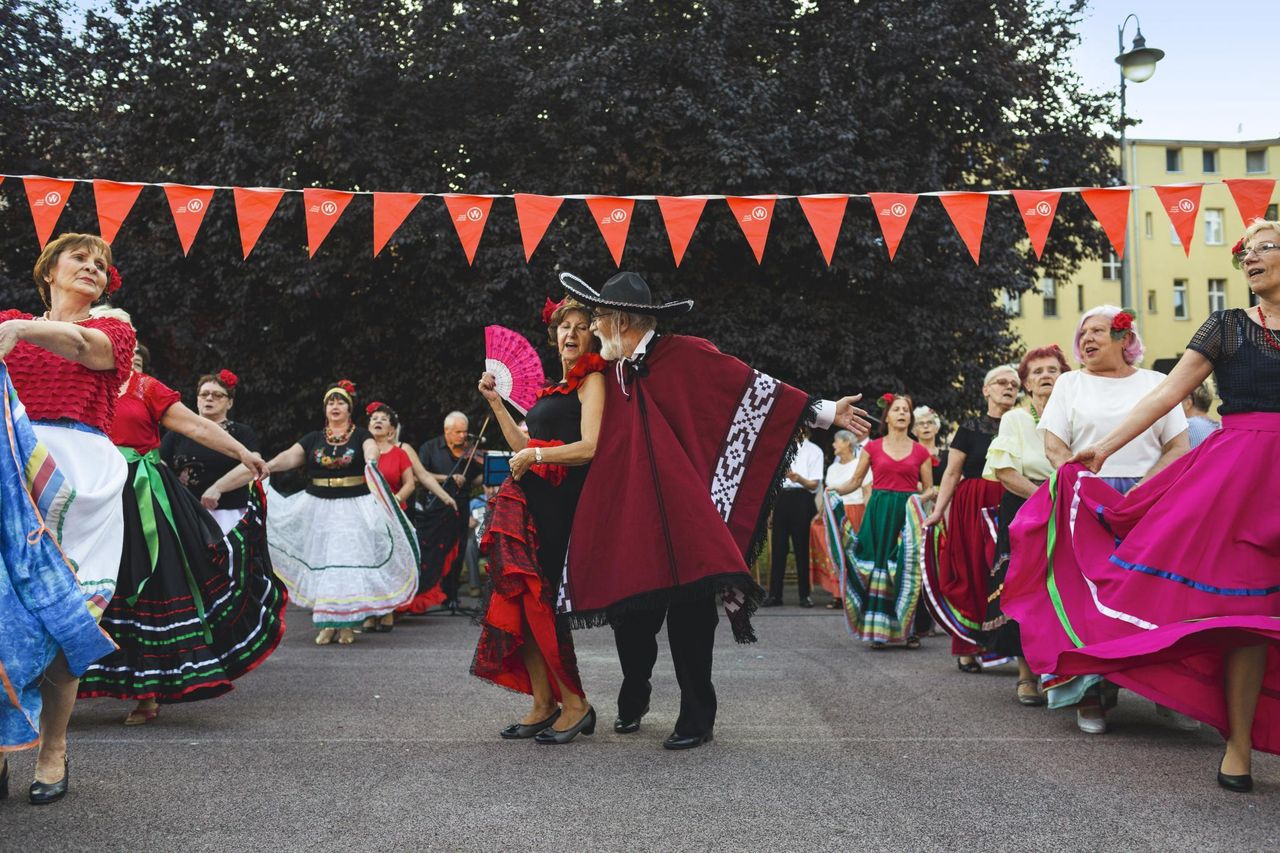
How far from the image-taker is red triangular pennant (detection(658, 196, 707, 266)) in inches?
391

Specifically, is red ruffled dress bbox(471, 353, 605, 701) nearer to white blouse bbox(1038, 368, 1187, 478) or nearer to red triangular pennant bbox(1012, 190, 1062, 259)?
white blouse bbox(1038, 368, 1187, 478)

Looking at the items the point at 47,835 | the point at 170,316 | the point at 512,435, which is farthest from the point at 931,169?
the point at 47,835

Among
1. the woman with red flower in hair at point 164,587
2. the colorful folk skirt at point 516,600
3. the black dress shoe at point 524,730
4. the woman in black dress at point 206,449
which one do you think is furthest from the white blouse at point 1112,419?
the woman in black dress at point 206,449

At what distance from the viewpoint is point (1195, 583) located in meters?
4.45

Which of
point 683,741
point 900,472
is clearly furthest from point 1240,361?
point 900,472

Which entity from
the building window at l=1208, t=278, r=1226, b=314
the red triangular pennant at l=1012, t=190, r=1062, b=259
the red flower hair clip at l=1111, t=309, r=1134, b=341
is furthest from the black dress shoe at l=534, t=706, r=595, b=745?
the building window at l=1208, t=278, r=1226, b=314

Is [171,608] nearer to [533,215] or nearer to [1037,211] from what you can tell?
[533,215]

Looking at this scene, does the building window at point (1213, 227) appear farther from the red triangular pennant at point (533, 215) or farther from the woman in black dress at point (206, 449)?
the woman in black dress at point (206, 449)

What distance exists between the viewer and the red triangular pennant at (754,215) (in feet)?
32.8

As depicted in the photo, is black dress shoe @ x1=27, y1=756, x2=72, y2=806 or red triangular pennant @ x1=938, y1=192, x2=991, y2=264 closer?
black dress shoe @ x1=27, y1=756, x2=72, y2=806

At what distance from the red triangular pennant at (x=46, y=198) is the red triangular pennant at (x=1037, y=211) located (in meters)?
7.56

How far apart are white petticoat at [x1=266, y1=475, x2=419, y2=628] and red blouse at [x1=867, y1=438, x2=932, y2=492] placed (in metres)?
3.82

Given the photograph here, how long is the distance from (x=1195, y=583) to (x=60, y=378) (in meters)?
4.26

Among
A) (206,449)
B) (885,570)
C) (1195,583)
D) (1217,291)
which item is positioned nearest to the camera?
(1195,583)
